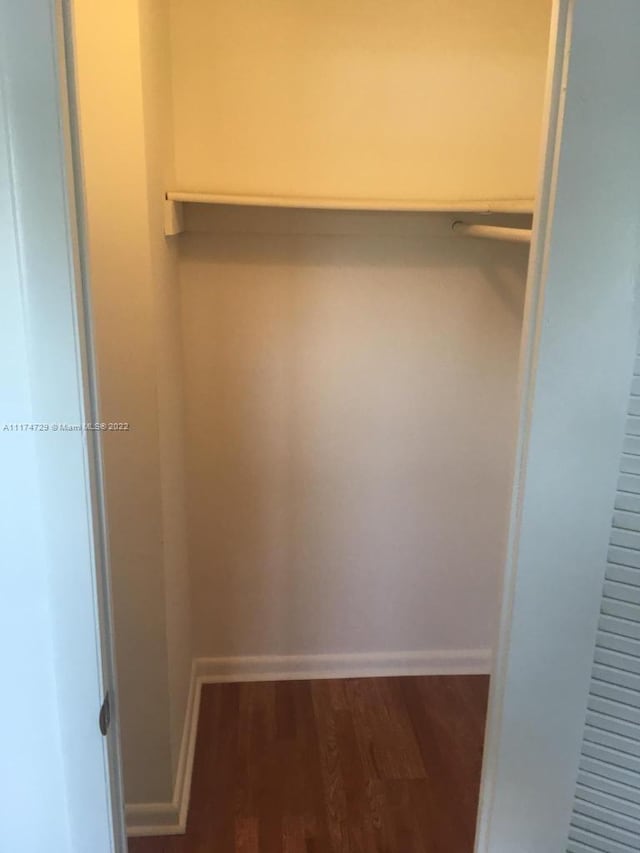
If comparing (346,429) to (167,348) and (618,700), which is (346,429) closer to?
(167,348)

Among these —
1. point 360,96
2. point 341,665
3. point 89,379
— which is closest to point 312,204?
point 360,96

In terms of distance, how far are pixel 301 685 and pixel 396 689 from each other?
1.13 feet

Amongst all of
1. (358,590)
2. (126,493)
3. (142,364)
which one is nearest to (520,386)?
(142,364)

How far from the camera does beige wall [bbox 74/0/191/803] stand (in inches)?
58.2

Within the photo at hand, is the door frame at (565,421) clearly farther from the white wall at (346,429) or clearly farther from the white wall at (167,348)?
the white wall at (346,429)

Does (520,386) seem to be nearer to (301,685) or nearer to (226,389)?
(226,389)

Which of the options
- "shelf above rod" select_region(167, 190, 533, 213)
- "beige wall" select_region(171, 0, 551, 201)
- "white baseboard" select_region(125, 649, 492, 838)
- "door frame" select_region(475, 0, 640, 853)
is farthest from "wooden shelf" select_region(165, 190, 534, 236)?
"white baseboard" select_region(125, 649, 492, 838)

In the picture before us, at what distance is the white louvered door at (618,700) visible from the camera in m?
0.94

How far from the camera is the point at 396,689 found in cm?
262

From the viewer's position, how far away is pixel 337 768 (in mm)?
2240

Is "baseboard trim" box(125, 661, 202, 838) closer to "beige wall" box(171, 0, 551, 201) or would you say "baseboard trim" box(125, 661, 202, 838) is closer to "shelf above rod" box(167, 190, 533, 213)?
"shelf above rod" box(167, 190, 533, 213)

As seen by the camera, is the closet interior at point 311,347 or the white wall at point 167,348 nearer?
the white wall at point 167,348

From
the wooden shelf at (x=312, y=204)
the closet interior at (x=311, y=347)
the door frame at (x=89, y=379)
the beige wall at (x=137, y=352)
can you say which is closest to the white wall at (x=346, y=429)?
the closet interior at (x=311, y=347)

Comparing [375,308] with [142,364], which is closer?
[142,364]
